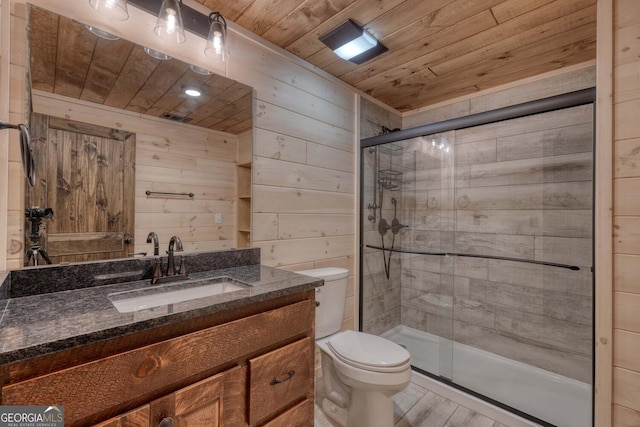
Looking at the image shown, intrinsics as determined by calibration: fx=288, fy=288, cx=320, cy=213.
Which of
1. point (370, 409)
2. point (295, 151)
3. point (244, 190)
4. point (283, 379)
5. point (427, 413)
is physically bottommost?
point (427, 413)

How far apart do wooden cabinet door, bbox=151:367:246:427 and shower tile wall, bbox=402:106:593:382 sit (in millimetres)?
1922

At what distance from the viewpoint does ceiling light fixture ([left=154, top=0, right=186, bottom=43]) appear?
4.14 ft

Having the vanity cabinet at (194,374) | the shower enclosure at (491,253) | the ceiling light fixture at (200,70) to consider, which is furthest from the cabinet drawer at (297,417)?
the ceiling light fixture at (200,70)

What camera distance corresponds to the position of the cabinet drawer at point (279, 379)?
3.19ft

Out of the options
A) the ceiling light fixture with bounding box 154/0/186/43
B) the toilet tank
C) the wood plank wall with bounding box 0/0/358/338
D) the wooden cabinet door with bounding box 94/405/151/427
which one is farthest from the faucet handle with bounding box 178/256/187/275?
the ceiling light fixture with bounding box 154/0/186/43

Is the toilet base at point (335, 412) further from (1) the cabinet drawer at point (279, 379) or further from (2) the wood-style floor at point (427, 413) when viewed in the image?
(1) the cabinet drawer at point (279, 379)

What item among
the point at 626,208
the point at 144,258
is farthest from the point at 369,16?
the point at 144,258

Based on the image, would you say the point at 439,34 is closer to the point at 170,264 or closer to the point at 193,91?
the point at 193,91

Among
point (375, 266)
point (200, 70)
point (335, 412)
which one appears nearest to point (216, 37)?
point (200, 70)

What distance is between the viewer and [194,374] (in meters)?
0.84

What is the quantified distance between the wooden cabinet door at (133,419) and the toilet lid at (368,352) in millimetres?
944

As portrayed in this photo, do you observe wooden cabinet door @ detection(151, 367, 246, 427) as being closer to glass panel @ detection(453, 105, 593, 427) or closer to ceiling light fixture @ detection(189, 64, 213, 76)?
ceiling light fixture @ detection(189, 64, 213, 76)

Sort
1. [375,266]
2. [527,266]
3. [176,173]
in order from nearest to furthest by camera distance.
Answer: [176,173]
[527,266]
[375,266]

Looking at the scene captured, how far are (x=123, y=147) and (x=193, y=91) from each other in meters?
0.45
